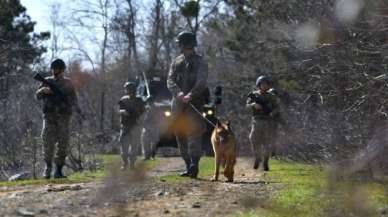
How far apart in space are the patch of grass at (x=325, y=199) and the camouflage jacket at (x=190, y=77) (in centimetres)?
200

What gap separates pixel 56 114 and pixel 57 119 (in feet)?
0.28

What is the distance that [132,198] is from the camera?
888cm

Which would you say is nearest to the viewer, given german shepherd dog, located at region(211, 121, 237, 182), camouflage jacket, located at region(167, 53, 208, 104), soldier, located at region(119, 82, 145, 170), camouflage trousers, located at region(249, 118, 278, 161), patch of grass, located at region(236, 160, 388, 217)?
patch of grass, located at region(236, 160, 388, 217)

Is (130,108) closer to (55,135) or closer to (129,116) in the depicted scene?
(129,116)

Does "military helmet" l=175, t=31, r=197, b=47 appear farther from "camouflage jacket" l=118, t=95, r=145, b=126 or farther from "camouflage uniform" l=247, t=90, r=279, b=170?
"camouflage jacket" l=118, t=95, r=145, b=126

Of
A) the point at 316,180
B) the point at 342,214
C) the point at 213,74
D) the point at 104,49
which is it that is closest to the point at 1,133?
the point at 316,180

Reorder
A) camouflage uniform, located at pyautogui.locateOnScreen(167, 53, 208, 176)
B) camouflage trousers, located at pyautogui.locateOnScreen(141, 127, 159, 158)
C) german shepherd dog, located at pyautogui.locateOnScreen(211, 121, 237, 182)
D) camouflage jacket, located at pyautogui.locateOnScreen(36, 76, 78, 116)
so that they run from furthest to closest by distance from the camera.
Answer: camouflage trousers, located at pyautogui.locateOnScreen(141, 127, 159, 158) → camouflage jacket, located at pyautogui.locateOnScreen(36, 76, 78, 116) → camouflage uniform, located at pyautogui.locateOnScreen(167, 53, 208, 176) → german shepherd dog, located at pyautogui.locateOnScreen(211, 121, 237, 182)

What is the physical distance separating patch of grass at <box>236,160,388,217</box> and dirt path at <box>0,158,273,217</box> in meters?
0.26

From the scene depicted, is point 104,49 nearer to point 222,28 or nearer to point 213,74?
point 213,74

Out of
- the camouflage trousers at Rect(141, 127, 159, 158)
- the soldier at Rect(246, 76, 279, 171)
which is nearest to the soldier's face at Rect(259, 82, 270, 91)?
the soldier at Rect(246, 76, 279, 171)

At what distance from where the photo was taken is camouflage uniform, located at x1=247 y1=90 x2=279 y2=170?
15177 mm

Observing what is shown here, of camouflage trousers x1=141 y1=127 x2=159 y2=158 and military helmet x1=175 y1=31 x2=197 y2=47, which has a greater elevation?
military helmet x1=175 y1=31 x2=197 y2=47

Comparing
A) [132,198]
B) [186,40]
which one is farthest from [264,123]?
[132,198]

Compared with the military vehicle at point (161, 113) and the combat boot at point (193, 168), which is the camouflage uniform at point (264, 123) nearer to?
the combat boot at point (193, 168)
